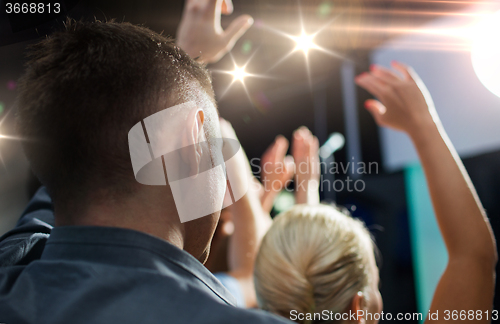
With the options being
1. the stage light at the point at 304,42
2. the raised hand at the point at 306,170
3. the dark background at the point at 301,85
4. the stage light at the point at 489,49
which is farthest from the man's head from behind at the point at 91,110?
the stage light at the point at 304,42

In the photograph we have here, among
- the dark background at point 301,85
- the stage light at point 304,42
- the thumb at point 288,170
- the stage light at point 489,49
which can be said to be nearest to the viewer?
the stage light at point 489,49

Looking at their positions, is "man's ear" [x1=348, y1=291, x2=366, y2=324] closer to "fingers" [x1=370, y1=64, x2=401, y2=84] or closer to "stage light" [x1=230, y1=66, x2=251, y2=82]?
"fingers" [x1=370, y1=64, x2=401, y2=84]

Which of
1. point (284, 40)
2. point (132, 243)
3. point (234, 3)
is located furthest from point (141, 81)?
point (284, 40)

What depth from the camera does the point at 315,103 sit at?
2615 millimetres

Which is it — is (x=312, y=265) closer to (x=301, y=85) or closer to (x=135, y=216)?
(x=135, y=216)

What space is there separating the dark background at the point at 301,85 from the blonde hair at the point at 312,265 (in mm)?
520

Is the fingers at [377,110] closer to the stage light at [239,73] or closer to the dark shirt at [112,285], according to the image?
the dark shirt at [112,285]

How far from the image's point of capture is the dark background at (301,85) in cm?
108

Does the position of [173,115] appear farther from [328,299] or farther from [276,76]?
[276,76]

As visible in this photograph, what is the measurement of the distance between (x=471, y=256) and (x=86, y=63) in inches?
28.8

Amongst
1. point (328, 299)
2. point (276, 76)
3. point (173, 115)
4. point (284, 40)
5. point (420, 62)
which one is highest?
point (276, 76)

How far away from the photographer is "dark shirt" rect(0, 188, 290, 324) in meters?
0.33

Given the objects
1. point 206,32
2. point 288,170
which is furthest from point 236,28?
point 288,170

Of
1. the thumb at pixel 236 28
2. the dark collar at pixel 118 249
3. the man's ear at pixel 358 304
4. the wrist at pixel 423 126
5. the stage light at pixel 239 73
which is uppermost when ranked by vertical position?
the stage light at pixel 239 73
